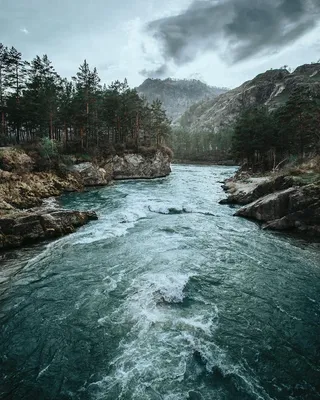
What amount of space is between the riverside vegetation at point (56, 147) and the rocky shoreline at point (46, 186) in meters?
0.06

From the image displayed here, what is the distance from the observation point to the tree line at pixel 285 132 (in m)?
42.2

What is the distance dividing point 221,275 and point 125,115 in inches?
2109

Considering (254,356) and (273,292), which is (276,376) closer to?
(254,356)

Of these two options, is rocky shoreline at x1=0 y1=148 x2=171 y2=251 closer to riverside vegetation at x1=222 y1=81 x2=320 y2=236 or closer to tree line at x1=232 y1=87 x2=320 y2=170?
riverside vegetation at x1=222 y1=81 x2=320 y2=236

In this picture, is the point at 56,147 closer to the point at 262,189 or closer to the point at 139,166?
the point at 139,166

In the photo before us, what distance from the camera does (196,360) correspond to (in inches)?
318

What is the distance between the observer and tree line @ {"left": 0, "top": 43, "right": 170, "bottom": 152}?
45.6m

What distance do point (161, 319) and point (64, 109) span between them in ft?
165

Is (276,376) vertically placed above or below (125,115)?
below

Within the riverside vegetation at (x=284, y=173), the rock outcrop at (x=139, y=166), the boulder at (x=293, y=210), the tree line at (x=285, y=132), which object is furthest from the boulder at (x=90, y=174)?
the boulder at (x=293, y=210)

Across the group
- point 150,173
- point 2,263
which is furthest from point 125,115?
point 2,263

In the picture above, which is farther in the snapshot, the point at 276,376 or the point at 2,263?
the point at 2,263

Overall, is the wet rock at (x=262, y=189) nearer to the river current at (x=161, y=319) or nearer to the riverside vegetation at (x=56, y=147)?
the river current at (x=161, y=319)

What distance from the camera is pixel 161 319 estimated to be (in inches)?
394
